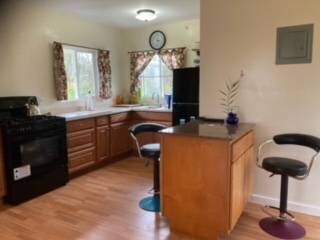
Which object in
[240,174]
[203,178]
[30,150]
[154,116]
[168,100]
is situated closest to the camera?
[203,178]

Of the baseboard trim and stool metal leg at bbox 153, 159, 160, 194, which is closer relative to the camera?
the baseboard trim

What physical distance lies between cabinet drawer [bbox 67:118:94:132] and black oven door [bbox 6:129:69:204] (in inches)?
8.1

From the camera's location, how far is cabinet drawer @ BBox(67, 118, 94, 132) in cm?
364

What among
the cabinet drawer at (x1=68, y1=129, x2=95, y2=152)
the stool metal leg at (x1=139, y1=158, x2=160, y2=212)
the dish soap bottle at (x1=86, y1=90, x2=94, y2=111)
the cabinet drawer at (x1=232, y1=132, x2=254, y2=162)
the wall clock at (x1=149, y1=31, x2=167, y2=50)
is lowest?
the stool metal leg at (x1=139, y1=158, x2=160, y2=212)

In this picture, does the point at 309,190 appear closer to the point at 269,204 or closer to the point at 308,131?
the point at 269,204

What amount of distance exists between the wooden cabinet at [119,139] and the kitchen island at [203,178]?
2.22 m

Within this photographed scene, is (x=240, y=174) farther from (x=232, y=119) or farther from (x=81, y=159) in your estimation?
(x=81, y=159)

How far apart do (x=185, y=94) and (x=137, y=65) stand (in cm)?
170

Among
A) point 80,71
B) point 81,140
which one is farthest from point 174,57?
point 81,140

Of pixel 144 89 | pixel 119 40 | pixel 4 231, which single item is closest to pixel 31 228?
pixel 4 231

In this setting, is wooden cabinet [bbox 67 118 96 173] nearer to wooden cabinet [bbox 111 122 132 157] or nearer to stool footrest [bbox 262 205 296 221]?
wooden cabinet [bbox 111 122 132 157]

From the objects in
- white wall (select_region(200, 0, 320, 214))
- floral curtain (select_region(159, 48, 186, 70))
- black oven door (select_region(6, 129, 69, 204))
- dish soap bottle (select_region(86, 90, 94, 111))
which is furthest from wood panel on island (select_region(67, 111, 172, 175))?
white wall (select_region(200, 0, 320, 214))

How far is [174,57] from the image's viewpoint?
482cm

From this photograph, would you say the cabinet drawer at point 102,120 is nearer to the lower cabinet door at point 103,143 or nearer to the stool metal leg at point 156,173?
the lower cabinet door at point 103,143
